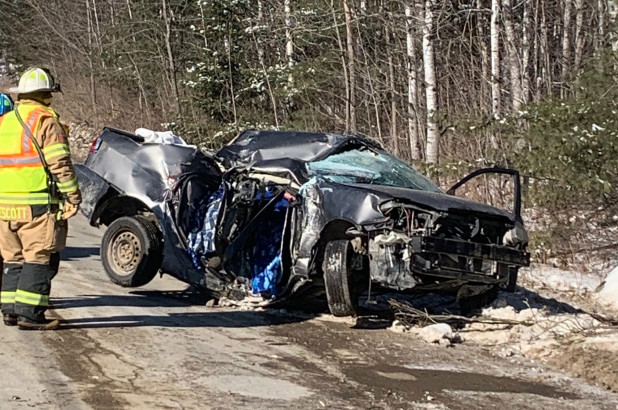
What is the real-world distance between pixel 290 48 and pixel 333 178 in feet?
52.3

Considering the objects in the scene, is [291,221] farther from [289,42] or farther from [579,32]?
[289,42]

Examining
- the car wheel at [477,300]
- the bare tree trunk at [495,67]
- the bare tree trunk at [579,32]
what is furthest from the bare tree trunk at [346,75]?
the car wheel at [477,300]

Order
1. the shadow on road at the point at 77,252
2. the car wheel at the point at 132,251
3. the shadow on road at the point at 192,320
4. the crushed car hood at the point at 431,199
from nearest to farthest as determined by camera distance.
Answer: the shadow on road at the point at 192,320 → the crushed car hood at the point at 431,199 → the car wheel at the point at 132,251 → the shadow on road at the point at 77,252

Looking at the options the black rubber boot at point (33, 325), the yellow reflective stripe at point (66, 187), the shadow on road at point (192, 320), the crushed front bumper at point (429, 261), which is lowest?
the shadow on road at point (192, 320)

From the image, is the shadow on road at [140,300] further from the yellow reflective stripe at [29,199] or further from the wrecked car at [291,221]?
the yellow reflective stripe at [29,199]

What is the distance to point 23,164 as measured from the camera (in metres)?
6.37

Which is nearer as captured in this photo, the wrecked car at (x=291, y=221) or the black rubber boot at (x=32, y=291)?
the black rubber boot at (x=32, y=291)

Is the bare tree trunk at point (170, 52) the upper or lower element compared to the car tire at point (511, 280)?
upper

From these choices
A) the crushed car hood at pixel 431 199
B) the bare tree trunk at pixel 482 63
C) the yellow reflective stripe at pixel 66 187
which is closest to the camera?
the yellow reflective stripe at pixel 66 187

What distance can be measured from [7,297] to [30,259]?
392mm

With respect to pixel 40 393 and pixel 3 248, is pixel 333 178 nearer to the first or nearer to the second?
pixel 3 248

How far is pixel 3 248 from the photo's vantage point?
21.3ft

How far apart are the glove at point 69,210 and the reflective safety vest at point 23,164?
116mm

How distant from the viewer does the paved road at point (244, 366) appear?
5027 millimetres
